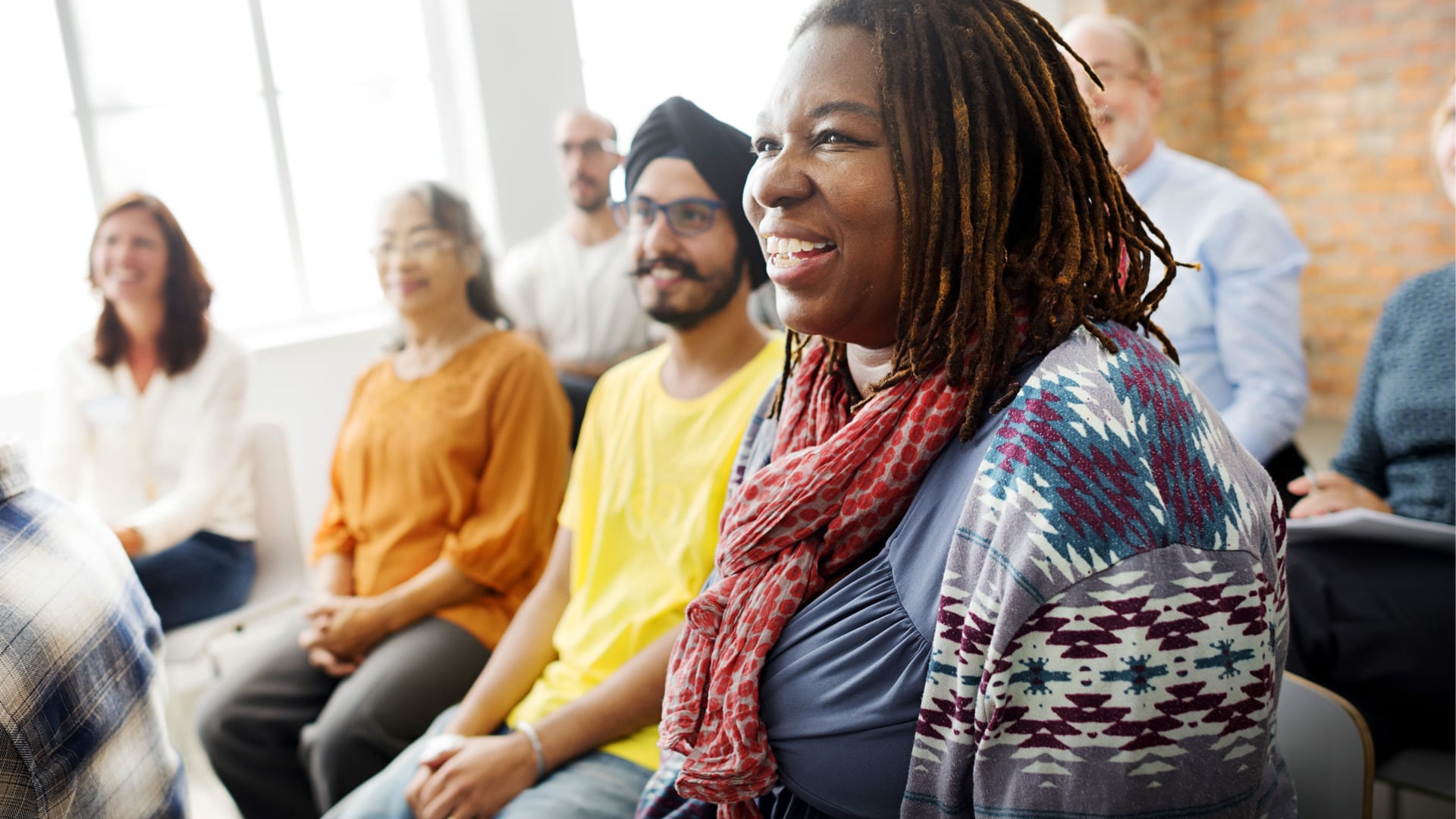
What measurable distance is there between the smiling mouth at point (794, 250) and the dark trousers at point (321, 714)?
1273 millimetres

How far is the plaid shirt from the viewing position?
100cm

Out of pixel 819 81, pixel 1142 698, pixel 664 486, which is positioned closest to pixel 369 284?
pixel 664 486

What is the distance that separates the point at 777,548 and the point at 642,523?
2.01 ft

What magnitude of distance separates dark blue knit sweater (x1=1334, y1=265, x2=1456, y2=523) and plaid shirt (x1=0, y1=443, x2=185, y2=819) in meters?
1.91

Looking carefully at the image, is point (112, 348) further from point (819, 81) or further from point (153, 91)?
point (819, 81)

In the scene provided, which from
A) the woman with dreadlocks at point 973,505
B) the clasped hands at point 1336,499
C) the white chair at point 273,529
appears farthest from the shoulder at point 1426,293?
the white chair at point 273,529

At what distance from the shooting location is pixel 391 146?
16.5 ft

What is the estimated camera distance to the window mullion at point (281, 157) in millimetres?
4605

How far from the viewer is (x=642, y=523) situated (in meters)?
1.63

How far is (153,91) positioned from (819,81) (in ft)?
14.4

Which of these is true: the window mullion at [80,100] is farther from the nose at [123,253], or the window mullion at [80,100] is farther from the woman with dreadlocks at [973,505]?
the woman with dreadlocks at [973,505]

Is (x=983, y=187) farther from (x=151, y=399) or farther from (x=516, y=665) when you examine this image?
(x=151, y=399)

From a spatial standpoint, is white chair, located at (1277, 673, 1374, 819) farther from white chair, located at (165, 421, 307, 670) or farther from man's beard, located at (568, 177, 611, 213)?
man's beard, located at (568, 177, 611, 213)

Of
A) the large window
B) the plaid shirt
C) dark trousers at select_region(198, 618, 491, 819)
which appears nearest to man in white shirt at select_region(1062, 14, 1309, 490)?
dark trousers at select_region(198, 618, 491, 819)
